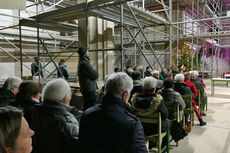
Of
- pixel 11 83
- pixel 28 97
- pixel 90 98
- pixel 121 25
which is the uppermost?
pixel 121 25

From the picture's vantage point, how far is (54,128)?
1.68 metres

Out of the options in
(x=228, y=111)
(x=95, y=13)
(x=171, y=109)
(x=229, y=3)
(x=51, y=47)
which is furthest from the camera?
(x=229, y=3)

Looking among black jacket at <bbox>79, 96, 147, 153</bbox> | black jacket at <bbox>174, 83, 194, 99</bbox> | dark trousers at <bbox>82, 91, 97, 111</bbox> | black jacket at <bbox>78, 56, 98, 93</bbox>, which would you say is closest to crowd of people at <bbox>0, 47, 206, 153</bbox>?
black jacket at <bbox>79, 96, 147, 153</bbox>

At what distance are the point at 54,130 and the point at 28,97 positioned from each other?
70cm

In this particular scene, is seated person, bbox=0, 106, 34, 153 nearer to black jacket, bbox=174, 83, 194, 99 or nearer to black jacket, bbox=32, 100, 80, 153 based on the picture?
black jacket, bbox=32, 100, 80, 153

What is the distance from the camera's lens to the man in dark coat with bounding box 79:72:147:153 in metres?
1.42

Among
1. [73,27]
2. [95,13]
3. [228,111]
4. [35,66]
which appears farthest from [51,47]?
[228,111]

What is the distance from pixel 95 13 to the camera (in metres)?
4.84

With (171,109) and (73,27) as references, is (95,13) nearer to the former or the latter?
(73,27)

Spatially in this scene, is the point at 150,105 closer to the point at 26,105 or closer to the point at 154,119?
the point at 154,119

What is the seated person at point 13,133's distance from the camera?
0.92 m

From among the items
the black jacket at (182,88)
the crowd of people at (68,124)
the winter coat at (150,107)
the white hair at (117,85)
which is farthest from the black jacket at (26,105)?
the black jacket at (182,88)

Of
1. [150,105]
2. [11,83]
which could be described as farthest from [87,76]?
[150,105]

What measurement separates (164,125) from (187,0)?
1257cm
